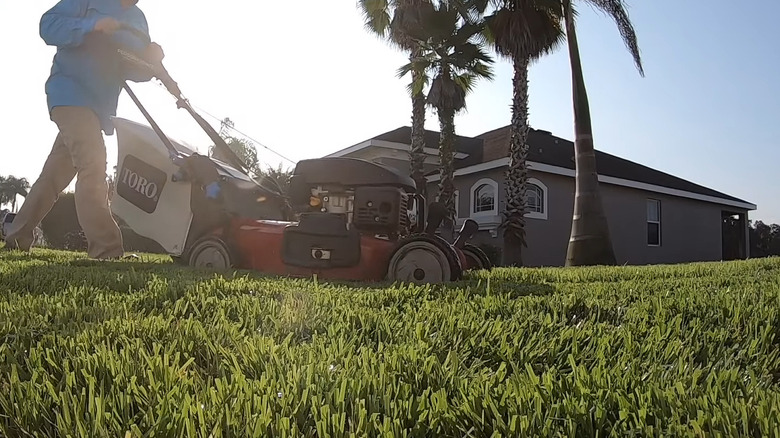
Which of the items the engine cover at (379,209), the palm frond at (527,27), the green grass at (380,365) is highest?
the palm frond at (527,27)

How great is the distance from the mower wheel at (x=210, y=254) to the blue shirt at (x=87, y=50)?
1.64 metres

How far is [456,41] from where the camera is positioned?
49.8 feet

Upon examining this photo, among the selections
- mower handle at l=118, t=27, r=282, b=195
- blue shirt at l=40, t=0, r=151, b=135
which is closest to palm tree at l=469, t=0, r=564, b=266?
mower handle at l=118, t=27, r=282, b=195

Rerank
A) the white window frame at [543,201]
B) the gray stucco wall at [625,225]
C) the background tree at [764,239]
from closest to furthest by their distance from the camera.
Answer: the white window frame at [543,201], the gray stucco wall at [625,225], the background tree at [764,239]

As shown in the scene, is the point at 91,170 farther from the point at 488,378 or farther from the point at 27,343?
the point at 488,378

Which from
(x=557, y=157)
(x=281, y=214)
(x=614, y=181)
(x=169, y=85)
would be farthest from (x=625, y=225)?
(x=169, y=85)

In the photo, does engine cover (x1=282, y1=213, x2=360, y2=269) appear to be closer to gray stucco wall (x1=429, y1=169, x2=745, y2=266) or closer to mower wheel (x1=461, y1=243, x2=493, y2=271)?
mower wheel (x1=461, y1=243, x2=493, y2=271)

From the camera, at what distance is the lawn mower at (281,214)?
4461mm

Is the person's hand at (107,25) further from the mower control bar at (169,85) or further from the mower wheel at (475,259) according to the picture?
the mower wheel at (475,259)

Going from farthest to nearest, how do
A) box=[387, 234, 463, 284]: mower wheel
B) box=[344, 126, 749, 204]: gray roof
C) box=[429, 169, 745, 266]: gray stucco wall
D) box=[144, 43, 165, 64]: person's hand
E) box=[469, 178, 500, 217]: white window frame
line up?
box=[344, 126, 749, 204]: gray roof → box=[429, 169, 745, 266]: gray stucco wall → box=[469, 178, 500, 217]: white window frame → box=[144, 43, 165, 64]: person's hand → box=[387, 234, 463, 284]: mower wheel

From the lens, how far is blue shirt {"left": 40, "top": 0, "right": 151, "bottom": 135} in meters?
5.36

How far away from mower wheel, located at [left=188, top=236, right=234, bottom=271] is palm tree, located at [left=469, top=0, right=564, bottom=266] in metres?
9.91

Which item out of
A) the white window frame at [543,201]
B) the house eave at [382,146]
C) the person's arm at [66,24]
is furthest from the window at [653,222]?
the person's arm at [66,24]

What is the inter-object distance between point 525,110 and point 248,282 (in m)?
12.3
